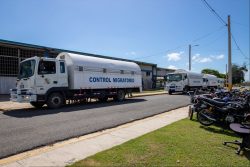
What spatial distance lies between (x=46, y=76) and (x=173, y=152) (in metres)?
10.1

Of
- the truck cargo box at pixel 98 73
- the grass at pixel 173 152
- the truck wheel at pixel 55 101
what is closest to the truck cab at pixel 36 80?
the truck wheel at pixel 55 101

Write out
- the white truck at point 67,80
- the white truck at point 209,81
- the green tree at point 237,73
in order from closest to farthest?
the white truck at point 67,80 < the white truck at point 209,81 < the green tree at point 237,73

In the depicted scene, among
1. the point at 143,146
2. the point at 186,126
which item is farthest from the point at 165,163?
the point at 186,126

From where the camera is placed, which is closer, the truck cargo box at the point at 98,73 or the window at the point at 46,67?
the window at the point at 46,67

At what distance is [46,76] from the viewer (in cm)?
1334

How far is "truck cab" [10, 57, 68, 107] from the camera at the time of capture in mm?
12805

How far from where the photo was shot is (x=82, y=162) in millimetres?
4703

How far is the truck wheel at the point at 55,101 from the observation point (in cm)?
1355

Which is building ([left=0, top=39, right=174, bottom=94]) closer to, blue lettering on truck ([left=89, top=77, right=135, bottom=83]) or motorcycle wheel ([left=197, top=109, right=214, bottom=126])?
blue lettering on truck ([left=89, top=77, right=135, bottom=83])

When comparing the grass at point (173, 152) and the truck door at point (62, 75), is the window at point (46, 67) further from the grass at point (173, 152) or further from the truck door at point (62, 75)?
the grass at point (173, 152)

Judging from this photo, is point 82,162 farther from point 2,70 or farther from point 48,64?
point 2,70

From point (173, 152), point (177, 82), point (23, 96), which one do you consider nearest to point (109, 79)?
point (23, 96)

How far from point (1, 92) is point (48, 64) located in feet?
36.3

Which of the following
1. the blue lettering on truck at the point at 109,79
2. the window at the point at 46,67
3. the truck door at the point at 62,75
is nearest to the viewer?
the window at the point at 46,67
